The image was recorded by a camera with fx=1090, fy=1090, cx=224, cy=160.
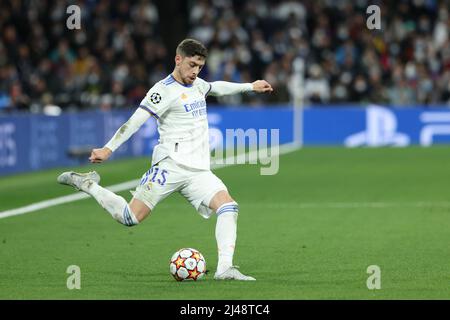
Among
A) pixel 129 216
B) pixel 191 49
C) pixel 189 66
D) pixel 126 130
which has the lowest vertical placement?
pixel 129 216

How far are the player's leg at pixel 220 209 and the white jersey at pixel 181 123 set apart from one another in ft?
0.55

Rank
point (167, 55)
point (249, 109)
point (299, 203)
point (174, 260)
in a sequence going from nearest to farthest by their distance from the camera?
point (174, 260) → point (299, 203) → point (249, 109) → point (167, 55)

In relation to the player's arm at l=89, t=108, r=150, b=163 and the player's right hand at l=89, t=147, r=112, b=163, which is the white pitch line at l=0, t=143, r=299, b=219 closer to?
the player's arm at l=89, t=108, r=150, b=163

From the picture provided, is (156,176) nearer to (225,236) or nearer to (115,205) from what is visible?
(115,205)

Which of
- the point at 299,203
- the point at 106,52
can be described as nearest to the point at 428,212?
the point at 299,203

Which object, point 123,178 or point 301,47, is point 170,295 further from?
point 301,47

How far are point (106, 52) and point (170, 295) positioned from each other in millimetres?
23192

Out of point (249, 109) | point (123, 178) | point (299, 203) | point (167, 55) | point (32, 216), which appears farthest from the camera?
point (167, 55)

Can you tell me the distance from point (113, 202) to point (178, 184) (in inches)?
24.5

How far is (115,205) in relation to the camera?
983cm

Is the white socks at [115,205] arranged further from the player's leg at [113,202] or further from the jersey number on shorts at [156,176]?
the jersey number on shorts at [156,176]

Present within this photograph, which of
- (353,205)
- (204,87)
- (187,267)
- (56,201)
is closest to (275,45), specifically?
(56,201)

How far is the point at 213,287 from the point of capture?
895 centimetres

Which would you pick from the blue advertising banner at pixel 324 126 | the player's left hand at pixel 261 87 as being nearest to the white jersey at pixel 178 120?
the player's left hand at pixel 261 87
